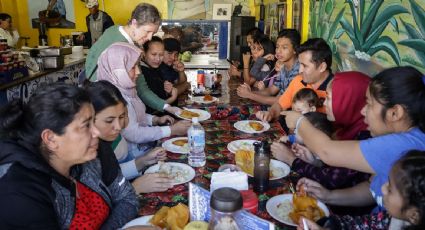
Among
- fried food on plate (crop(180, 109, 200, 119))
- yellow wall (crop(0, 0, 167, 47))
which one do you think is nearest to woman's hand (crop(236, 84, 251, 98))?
fried food on plate (crop(180, 109, 200, 119))

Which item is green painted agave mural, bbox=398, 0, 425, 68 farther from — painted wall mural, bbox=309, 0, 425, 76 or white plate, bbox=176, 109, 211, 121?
white plate, bbox=176, 109, 211, 121

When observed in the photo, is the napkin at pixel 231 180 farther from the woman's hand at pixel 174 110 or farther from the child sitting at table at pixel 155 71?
the child sitting at table at pixel 155 71

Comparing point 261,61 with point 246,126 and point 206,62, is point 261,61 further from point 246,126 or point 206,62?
point 246,126

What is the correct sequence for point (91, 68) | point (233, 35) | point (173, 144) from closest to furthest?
point (173, 144)
point (91, 68)
point (233, 35)

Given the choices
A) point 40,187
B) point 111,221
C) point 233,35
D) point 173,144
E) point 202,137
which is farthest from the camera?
point 233,35

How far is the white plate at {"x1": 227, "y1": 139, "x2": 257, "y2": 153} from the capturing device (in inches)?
85.2

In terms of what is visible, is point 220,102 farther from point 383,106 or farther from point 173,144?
point 383,106

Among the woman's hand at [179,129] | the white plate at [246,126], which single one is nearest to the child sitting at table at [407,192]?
the white plate at [246,126]

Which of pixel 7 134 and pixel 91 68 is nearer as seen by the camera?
pixel 7 134

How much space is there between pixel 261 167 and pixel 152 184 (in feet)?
1.75

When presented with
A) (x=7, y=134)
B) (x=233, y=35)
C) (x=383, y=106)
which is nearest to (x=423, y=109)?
(x=383, y=106)

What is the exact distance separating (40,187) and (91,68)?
83.2 inches

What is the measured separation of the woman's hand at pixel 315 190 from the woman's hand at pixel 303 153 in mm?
336

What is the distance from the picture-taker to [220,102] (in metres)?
3.46
